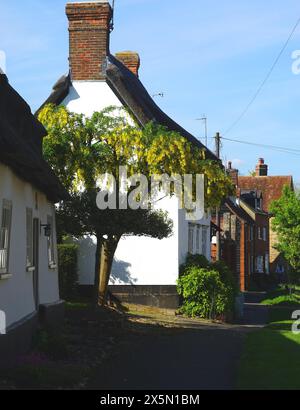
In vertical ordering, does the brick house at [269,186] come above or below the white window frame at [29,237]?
above

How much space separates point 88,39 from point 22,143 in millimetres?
12735

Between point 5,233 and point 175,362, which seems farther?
point 175,362

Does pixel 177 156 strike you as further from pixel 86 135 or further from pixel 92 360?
pixel 92 360

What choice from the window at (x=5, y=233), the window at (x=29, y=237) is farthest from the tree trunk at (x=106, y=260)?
the window at (x=5, y=233)

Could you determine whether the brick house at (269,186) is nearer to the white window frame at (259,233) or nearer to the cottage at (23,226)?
the white window frame at (259,233)

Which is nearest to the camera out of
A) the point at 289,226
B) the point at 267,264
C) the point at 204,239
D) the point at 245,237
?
the point at 204,239

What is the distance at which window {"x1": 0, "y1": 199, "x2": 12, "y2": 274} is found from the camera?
37.8 feet

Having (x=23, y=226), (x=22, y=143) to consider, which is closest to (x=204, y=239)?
(x=23, y=226)

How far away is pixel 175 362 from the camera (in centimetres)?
1271

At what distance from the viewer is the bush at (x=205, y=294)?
23.9m

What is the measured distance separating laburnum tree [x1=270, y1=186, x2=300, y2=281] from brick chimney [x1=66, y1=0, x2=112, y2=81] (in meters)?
26.7

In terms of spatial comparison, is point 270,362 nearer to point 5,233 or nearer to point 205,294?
point 5,233

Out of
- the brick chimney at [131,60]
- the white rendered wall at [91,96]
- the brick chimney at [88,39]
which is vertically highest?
the brick chimney at [131,60]

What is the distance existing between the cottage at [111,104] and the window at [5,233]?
11.9 metres
